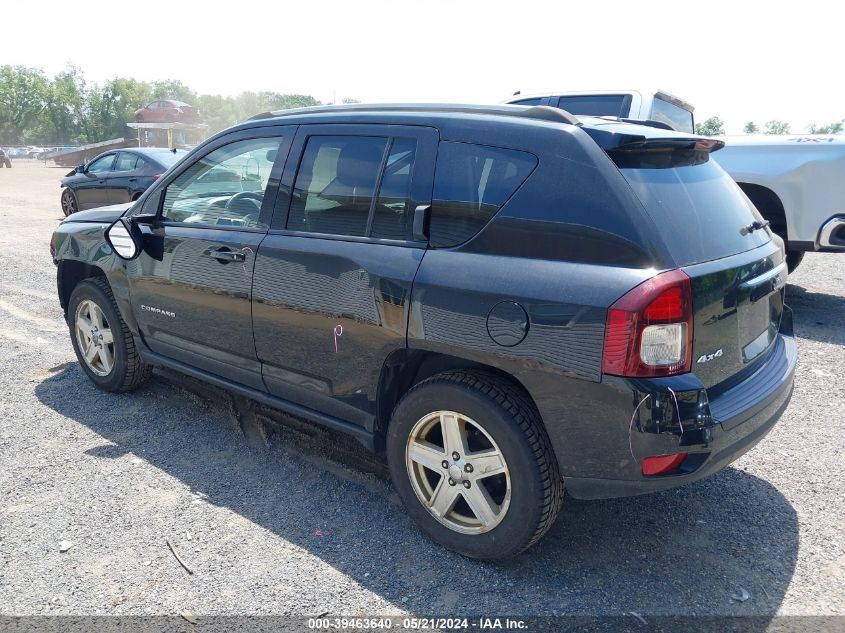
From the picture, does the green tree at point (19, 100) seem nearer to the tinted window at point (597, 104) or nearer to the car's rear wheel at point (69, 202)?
the car's rear wheel at point (69, 202)

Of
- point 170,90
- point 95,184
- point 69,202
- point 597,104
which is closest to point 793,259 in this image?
point 597,104

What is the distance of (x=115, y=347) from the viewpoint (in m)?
4.47

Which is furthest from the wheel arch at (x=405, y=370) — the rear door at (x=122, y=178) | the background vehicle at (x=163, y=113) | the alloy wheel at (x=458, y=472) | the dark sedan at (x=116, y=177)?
the background vehicle at (x=163, y=113)

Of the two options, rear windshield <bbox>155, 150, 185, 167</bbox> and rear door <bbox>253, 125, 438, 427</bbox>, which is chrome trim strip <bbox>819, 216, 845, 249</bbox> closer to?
rear door <bbox>253, 125, 438, 427</bbox>

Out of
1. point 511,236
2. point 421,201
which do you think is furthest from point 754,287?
point 421,201

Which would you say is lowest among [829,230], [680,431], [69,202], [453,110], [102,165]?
[680,431]

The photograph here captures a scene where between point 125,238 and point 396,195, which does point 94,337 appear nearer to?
point 125,238

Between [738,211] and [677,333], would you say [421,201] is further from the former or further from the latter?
[738,211]

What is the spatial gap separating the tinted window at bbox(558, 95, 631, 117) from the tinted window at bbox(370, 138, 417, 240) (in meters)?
5.55

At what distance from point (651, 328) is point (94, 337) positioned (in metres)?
3.86

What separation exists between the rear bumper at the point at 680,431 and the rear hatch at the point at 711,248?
0.10 m

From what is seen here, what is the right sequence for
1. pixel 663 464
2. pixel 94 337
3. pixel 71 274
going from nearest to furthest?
pixel 663 464 < pixel 94 337 < pixel 71 274

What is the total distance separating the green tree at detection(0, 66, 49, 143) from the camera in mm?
85750

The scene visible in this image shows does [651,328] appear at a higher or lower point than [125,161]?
lower
